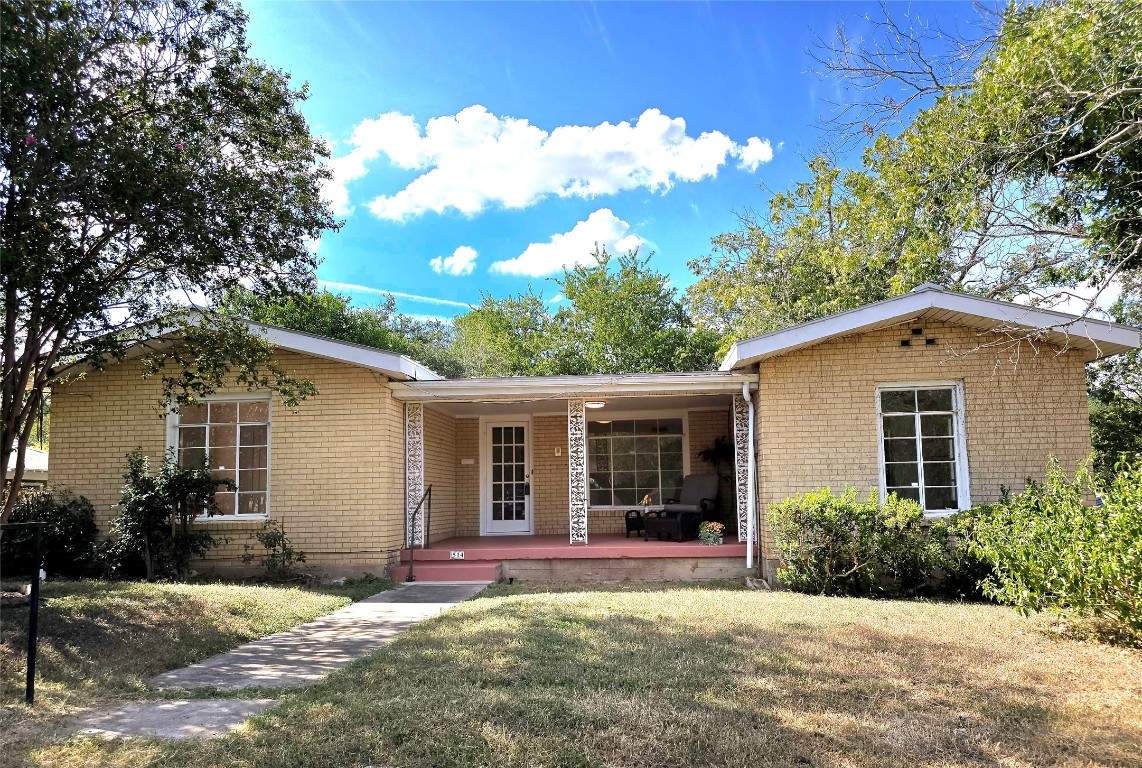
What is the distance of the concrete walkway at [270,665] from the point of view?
456cm

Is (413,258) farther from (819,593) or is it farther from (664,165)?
(819,593)

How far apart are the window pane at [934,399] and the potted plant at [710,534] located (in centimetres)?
335

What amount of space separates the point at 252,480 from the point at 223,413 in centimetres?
112

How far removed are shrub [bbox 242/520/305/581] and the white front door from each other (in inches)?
181

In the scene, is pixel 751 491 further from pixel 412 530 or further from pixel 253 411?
pixel 253 411

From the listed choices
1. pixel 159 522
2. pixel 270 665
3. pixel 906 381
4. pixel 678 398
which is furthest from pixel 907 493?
pixel 159 522

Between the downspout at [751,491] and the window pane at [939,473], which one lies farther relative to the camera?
the downspout at [751,491]

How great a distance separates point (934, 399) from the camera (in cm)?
1037

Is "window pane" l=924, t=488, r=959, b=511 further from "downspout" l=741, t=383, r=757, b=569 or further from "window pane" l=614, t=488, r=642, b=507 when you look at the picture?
"window pane" l=614, t=488, r=642, b=507

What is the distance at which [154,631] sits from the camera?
6.91 m

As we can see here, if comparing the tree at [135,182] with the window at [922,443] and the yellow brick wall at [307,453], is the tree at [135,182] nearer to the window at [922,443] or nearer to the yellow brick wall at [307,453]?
the yellow brick wall at [307,453]

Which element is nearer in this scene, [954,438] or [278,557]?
[954,438]

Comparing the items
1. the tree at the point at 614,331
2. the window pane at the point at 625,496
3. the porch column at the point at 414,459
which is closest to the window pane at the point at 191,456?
the porch column at the point at 414,459

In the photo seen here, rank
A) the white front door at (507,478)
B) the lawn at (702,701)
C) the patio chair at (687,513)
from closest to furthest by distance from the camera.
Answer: the lawn at (702,701)
the patio chair at (687,513)
the white front door at (507,478)
